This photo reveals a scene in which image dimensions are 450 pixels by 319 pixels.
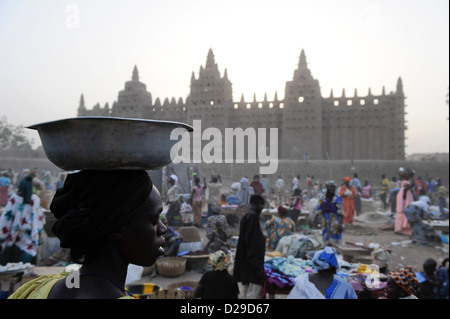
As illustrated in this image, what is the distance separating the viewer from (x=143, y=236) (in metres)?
1.25

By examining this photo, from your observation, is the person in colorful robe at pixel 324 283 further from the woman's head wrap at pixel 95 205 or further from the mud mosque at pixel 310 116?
the mud mosque at pixel 310 116

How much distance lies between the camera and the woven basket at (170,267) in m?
6.66

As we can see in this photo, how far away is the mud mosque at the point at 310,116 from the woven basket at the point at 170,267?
28075 mm

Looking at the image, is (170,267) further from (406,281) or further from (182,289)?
(406,281)

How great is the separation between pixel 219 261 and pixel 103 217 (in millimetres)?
3556

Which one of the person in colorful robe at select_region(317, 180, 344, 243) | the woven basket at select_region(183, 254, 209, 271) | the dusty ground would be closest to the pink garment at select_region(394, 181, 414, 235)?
the dusty ground

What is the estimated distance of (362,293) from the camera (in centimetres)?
443

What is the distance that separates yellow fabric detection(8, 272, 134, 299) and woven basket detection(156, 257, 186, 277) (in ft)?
18.3

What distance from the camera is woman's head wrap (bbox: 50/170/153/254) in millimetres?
1164

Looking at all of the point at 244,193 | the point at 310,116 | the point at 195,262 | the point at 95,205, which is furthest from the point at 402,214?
the point at 310,116

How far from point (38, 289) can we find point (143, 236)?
1.58 feet

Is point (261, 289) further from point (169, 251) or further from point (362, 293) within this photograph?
point (169, 251)
